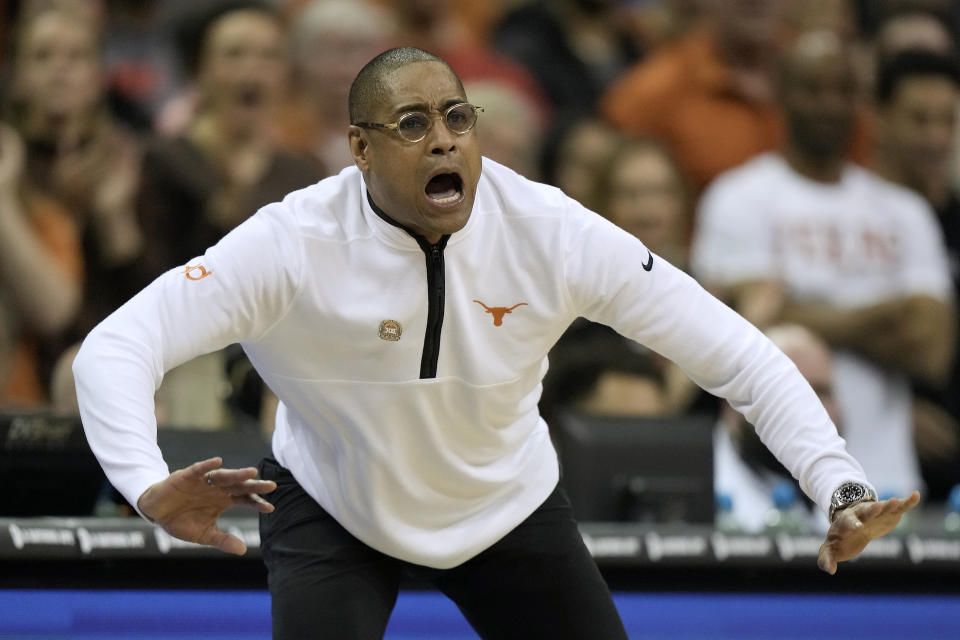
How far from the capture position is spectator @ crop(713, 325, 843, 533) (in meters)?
5.66

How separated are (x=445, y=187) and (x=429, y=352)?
0.36m

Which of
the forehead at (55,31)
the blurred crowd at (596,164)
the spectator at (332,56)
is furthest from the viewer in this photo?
the spectator at (332,56)

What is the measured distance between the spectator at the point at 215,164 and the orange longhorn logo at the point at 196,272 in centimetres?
229

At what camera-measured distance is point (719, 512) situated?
542 centimetres

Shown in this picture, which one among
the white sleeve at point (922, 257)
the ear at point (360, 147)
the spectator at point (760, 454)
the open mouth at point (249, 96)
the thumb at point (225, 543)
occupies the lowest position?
the spectator at point (760, 454)

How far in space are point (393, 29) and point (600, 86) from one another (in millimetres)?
1200

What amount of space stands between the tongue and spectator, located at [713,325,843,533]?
259 centimetres

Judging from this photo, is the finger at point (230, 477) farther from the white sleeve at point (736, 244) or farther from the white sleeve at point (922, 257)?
the white sleeve at point (922, 257)

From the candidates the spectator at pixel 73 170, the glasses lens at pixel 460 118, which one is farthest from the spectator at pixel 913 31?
the glasses lens at pixel 460 118

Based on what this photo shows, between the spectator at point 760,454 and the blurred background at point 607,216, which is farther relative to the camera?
the spectator at point 760,454

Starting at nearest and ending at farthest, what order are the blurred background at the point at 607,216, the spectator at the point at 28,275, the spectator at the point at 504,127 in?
the blurred background at the point at 607,216
the spectator at the point at 28,275
the spectator at the point at 504,127

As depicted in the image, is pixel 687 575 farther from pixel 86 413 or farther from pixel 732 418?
pixel 86 413

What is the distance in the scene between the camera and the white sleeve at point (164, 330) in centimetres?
307

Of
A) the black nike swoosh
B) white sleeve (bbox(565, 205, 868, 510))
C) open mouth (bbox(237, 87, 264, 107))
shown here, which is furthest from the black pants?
open mouth (bbox(237, 87, 264, 107))
